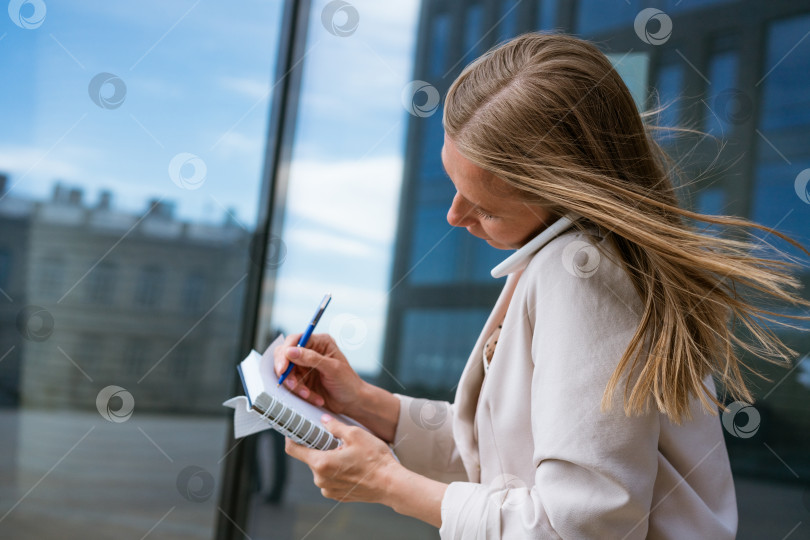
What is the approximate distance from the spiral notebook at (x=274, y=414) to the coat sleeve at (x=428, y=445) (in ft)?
0.58

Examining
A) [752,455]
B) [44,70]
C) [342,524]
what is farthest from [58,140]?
[752,455]

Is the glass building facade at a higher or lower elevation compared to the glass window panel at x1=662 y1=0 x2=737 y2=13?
lower

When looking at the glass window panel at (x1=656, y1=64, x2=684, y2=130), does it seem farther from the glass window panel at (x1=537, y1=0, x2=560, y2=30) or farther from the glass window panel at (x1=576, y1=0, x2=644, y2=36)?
the glass window panel at (x1=537, y1=0, x2=560, y2=30)

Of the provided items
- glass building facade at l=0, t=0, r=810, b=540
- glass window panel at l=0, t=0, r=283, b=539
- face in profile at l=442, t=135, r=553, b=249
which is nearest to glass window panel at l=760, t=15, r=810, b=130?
glass building facade at l=0, t=0, r=810, b=540

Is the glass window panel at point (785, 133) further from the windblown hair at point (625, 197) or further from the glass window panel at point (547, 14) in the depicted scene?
the windblown hair at point (625, 197)

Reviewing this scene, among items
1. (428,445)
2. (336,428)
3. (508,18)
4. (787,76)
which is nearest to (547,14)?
(508,18)

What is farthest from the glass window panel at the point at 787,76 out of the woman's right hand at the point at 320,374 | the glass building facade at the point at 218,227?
the woman's right hand at the point at 320,374

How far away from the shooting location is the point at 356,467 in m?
0.86

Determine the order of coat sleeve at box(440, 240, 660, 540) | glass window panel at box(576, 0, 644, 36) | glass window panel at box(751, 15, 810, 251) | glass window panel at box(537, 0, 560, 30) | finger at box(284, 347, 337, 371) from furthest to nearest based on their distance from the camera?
glass window panel at box(537, 0, 560, 30)
glass window panel at box(576, 0, 644, 36)
glass window panel at box(751, 15, 810, 251)
finger at box(284, 347, 337, 371)
coat sleeve at box(440, 240, 660, 540)

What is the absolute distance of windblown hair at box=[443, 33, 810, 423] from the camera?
2.40 ft

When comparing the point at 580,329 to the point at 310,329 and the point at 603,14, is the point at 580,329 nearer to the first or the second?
the point at 310,329

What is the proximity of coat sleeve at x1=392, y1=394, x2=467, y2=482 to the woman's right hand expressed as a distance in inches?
3.7

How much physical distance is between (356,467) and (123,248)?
163cm

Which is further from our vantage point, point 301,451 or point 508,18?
point 508,18
